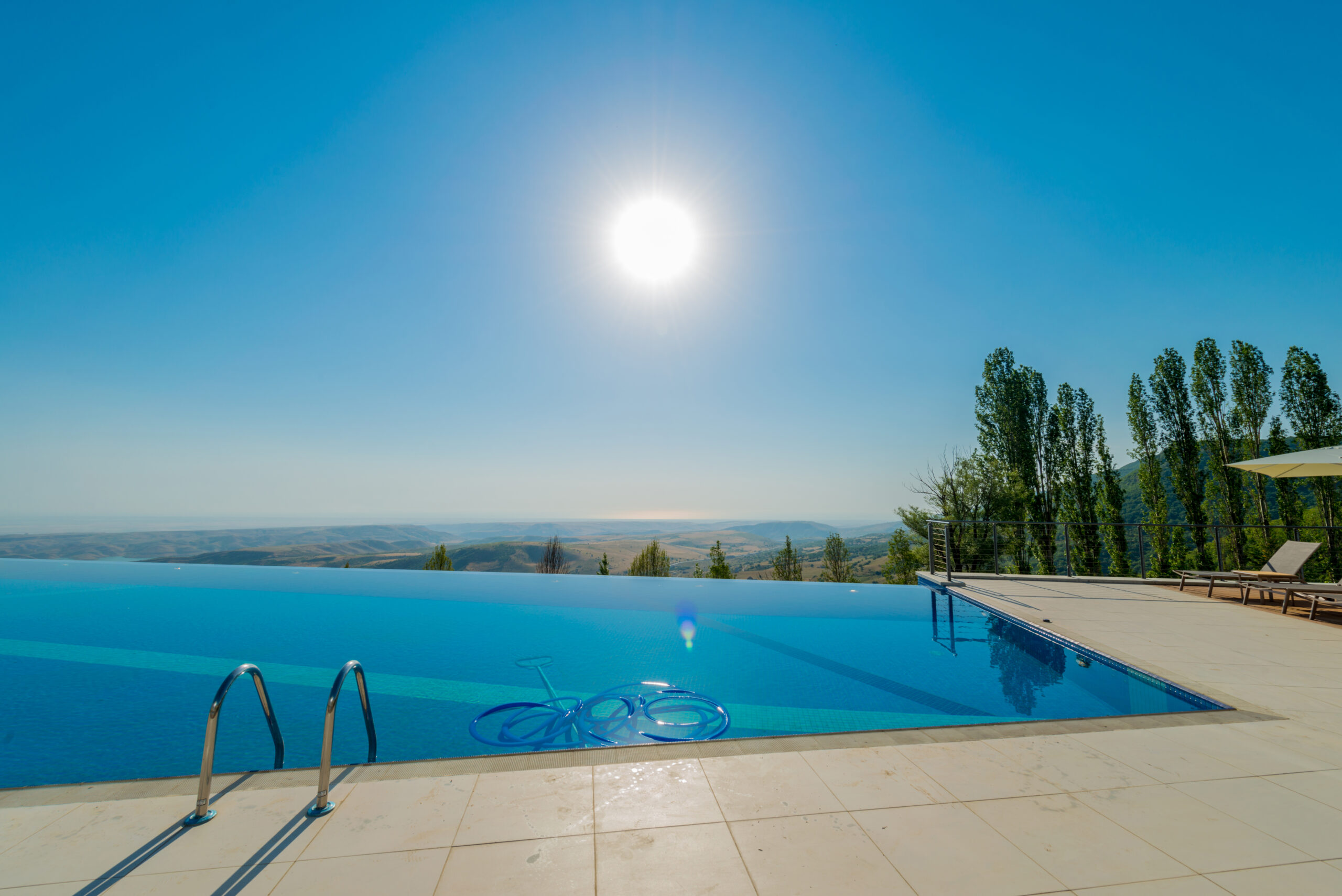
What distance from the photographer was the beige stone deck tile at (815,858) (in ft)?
5.76

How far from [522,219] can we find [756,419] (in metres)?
16.2

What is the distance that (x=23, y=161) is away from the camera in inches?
406

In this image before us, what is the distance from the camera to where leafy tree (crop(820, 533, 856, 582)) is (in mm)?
23922

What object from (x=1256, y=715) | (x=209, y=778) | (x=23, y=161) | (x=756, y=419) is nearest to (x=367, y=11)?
(x=23, y=161)

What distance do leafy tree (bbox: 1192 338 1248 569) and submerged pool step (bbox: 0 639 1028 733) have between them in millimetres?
20762

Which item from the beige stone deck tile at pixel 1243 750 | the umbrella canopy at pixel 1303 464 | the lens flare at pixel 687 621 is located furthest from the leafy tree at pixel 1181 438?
the beige stone deck tile at pixel 1243 750

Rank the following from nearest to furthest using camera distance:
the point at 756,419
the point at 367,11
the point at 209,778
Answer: the point at 209,778 → the point at 367,11 → the point at 756,419

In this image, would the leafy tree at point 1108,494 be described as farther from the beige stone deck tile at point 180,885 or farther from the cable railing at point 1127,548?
the beige stone deck tile at point 180,885

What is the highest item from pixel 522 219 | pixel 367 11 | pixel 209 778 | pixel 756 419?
pixel 367 11

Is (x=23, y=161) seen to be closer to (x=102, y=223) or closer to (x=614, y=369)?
(x=102, y=223)

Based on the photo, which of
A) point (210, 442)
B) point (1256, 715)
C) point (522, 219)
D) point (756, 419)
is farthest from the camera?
point (210, 442)

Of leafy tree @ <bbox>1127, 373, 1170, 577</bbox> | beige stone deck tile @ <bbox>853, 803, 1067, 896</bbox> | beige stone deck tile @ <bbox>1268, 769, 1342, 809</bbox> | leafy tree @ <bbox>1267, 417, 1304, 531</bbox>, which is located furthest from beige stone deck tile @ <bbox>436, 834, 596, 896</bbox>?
leafy tree @ <bbox>1267, 417, 1304, 531</bbox>

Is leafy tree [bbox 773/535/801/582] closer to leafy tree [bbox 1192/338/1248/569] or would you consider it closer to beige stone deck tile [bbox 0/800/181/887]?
leafy tree [bbox 1192/338/1248/569]

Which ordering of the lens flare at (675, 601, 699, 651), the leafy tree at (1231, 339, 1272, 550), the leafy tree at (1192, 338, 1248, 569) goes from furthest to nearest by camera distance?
the leafy tree at (1192, 338, 1248, 569) → the leafy tree at (1231, 339, 1272, 550) → the lens flare at (675, 601, 699, 651)
